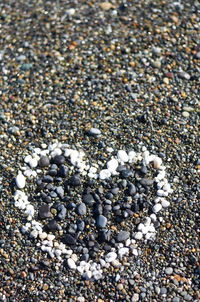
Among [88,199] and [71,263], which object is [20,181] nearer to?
[88,199]

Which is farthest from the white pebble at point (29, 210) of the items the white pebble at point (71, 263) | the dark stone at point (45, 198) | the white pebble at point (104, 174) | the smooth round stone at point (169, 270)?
the smooth round stone at point (169, 270)

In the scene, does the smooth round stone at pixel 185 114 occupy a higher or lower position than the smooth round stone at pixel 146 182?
higher

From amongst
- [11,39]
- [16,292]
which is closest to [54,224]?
[16,292]

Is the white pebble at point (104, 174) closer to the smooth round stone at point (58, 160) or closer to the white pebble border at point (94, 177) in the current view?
the white pebble border at point (94, 177)

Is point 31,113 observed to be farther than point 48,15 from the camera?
No

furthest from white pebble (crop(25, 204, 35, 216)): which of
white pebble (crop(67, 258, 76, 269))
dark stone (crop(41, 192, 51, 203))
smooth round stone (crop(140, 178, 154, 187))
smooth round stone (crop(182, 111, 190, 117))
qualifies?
smooth round stone (crop(182, 111, 190, 117))

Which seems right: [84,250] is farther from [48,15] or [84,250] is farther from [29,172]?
[48,15]

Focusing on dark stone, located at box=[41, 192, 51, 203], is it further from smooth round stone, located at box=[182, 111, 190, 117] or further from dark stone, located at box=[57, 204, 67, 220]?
smooth round stone, located at box=[182, 111, 190, 117]
